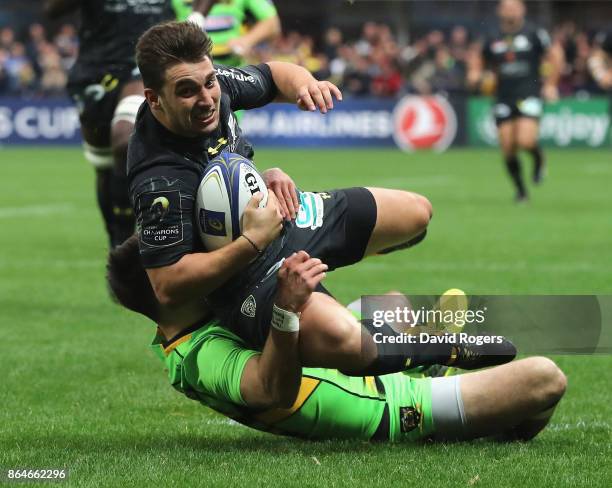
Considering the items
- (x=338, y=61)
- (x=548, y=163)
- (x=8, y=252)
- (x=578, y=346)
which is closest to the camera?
(x=578, y=346)

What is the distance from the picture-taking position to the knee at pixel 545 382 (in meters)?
4.72

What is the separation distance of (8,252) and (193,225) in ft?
23.1

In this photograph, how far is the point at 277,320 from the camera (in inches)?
174

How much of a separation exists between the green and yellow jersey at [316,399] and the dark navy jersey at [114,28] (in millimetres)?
4409

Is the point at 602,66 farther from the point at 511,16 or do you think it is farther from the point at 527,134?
the point at 527,134

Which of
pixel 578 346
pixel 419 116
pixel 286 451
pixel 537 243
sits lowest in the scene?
pixel 419 116

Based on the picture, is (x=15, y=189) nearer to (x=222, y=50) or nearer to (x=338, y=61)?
(x=222, y=50)

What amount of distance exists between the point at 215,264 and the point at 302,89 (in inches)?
39.4

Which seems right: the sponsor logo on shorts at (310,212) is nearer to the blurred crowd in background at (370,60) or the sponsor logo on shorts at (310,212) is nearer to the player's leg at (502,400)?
the player's leg at (502,400)

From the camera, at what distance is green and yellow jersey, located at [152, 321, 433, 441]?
4801 mm

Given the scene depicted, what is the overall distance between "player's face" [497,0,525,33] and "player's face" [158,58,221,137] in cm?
1241

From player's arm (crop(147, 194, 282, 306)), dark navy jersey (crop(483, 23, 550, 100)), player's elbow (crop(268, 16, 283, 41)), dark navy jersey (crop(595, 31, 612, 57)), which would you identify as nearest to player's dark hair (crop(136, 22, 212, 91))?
player's arm (crop(147, 194, 282, 306))

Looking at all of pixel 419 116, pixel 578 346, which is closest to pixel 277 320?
pixel 578 346

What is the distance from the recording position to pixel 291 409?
480 cm
